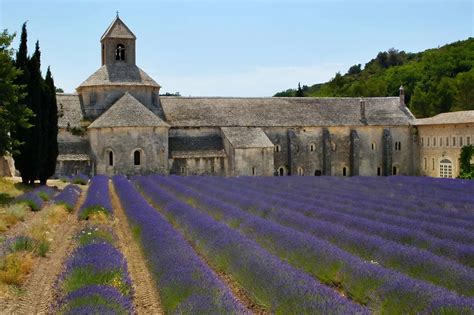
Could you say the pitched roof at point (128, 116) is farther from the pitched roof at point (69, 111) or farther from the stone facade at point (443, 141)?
the stone facade at point (443, 141)

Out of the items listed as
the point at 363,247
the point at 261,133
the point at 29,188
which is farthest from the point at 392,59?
the point at 363,247

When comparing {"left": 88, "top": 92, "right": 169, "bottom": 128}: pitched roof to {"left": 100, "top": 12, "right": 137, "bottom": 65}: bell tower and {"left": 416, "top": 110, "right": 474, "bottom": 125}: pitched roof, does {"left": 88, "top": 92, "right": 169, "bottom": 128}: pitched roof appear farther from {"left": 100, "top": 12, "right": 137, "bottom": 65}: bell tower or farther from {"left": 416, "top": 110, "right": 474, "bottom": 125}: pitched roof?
{"left": 416, "top": 110, "right": 474, "bottom": 125}: pitched roof

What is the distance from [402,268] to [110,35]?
39089mm

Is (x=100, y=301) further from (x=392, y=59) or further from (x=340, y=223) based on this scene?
(x=392, y=59)

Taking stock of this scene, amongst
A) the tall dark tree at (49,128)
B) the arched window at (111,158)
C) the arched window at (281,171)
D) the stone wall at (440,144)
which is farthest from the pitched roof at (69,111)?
the stone wall at (440,144)

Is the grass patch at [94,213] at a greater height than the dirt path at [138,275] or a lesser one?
greater

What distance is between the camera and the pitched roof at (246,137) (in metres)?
41.4

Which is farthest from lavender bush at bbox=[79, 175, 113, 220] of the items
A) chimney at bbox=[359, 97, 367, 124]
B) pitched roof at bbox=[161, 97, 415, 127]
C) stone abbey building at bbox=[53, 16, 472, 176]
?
chimney at bbox=[359, 97, 367, 124]

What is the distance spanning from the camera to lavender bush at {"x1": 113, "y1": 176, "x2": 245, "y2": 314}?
23.1 ft

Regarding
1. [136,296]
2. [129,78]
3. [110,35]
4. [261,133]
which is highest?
[110,35]

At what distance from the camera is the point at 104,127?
3938cm

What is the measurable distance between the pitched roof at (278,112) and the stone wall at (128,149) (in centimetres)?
362

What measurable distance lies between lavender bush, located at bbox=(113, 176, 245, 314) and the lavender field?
0.02 m

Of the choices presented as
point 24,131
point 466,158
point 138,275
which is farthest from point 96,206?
point 466,158
